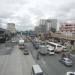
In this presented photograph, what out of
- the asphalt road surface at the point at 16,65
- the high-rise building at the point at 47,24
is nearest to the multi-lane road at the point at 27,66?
the asphalt road surface at the point at 16,65

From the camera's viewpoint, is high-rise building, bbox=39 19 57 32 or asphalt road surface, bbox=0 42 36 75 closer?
asphalt road surface, bbox=0 42 36 75

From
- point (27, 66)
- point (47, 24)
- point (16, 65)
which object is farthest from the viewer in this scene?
point (47, 24)

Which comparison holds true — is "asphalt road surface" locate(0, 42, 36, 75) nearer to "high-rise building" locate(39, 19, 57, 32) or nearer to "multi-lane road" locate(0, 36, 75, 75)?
"multi-lane road" locate(0, 36, 75, 75)

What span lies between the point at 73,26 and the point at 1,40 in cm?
5669

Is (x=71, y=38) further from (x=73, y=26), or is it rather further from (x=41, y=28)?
(x=41, y=28)

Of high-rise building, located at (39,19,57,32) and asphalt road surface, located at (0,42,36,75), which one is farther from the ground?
high-rise building, located at (39,19,57,32)

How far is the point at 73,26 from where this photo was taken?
117m

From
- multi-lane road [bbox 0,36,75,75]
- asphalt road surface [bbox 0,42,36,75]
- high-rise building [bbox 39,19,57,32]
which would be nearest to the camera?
asphalt road surface [bbox 0,42,36,75]

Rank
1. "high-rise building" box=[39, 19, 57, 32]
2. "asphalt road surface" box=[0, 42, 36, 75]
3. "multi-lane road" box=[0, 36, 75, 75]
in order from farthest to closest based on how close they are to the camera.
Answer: "high-rise building" box=[39, 19, 57, 32] → "multi-lane road" box=[0, 36, 75, 75] → "asphalt road surface" box=[0, 42, 36, 75]

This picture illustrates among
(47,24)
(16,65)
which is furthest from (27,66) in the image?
(47,24)

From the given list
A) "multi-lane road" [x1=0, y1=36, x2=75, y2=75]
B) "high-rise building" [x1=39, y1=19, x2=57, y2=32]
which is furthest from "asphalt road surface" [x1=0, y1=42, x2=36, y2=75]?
"high-rise building" [x1=39, y1=19, x2=57, y2=32]

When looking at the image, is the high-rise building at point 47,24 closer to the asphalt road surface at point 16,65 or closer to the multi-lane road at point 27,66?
the asphalt road surface at point 16,65

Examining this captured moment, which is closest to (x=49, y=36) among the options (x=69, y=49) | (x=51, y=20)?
(x=69, y=49)

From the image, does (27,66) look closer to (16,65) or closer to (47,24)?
(16,65)
